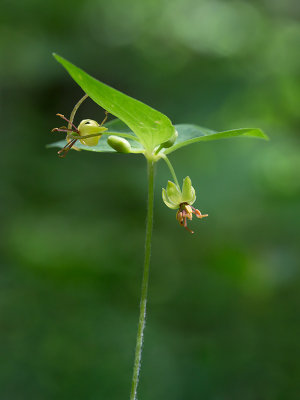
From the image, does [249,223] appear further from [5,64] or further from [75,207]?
[5,64]

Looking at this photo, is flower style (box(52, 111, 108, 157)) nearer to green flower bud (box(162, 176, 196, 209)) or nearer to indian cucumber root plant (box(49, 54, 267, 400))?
indian cucumber root plant (box(49, 54, 267, 400))

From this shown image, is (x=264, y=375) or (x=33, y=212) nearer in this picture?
(x=264, y=375)

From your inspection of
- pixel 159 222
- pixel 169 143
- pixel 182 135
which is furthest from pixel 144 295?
pixel 159 222

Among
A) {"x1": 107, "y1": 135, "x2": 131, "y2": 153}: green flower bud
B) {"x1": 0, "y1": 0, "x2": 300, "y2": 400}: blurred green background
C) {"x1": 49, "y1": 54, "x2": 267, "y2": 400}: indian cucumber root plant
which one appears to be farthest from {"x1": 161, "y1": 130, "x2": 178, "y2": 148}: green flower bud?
{"x1": 0, "y1": 0, "x2": 300, "y2": 400}: blurred green background

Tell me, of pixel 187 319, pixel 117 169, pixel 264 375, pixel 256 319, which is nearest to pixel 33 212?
pixel 117 169

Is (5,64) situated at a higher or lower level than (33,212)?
higher

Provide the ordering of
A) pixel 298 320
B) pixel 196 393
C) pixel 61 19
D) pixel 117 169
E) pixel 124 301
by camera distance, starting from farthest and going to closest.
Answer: pixel 61 19
pixel 117 169
pixel 124 301
pixel 298 320
pixel 196 393

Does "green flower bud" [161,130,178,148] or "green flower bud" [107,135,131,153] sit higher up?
"green flower bud" [161,130,178,148]

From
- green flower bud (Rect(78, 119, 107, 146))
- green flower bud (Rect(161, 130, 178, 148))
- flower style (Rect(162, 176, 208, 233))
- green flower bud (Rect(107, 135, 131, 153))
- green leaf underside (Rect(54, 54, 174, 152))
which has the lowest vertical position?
flower style (Rect(162, 176, 208, 233))
